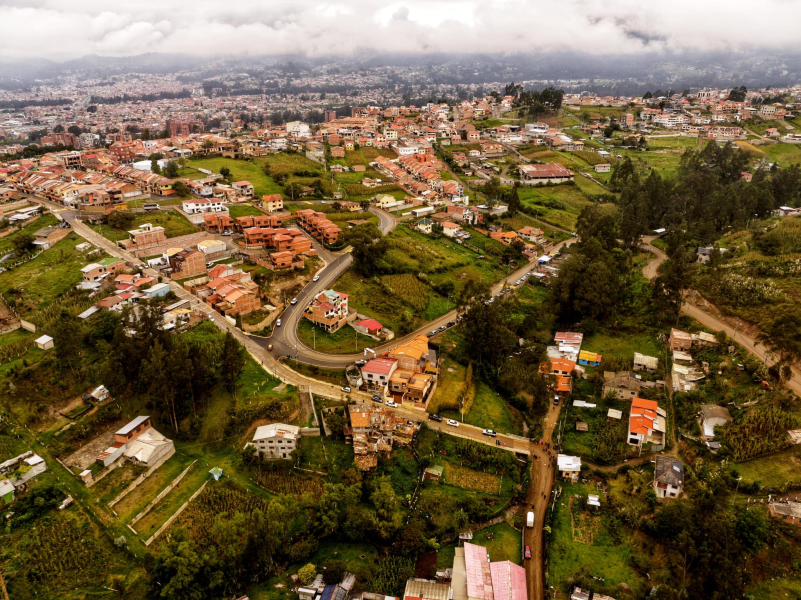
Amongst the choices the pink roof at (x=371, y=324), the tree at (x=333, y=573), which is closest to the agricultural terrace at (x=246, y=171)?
the pink roof at (x=371, y=324)

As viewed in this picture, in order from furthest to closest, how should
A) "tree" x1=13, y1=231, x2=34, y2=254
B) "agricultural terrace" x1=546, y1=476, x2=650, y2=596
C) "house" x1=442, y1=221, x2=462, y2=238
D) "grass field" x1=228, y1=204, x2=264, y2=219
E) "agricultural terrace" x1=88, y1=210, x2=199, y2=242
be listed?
"house" x1=442, y1=221, x2=462, y2=238
"grass field" x1=228, y1=204, x2=264, y2=219
"agricultural terrace" x1=88, y1=210, x2=199, y2=242
"tree" x1=13, y1=231, x2=34, y2=254
"agricultural terrace" x1=546, y1=476, x2=650, y2=596

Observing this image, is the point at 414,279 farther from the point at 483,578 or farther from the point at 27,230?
the point at 27,230

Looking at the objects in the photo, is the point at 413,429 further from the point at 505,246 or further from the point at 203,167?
the point at 203,167

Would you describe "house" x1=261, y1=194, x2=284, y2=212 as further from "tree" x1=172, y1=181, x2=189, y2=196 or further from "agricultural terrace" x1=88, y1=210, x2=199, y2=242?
"tree" x1=172, y1=181, x2=189, y2=196

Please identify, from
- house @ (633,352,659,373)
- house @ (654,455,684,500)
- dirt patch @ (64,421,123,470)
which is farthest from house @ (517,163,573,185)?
dirt patch @ (64,421,123,470)

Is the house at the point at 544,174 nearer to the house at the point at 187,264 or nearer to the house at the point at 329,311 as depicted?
the house at the point at 329,311

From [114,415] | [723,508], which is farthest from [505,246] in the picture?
[114,415]
